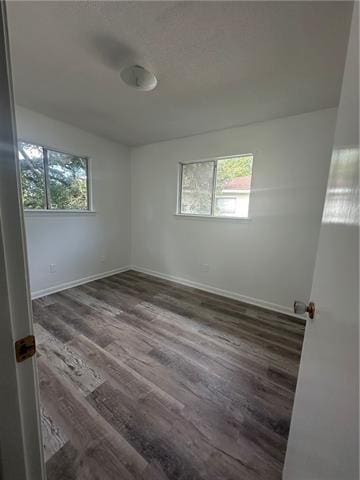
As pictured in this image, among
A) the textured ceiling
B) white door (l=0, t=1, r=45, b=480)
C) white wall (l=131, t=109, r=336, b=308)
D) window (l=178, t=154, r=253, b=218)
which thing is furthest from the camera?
window (l=178, t=154, r=253, b=218)

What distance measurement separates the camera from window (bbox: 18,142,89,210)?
2.58 m

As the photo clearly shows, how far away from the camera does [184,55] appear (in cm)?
148

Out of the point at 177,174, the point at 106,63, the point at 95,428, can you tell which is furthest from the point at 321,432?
the point at 177,174

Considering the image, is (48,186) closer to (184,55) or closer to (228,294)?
(184,55)

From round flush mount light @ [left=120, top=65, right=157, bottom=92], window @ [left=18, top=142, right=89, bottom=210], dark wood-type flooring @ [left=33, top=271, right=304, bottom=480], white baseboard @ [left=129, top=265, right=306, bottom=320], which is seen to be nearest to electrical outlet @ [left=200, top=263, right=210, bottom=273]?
white baseboard @ [left=129, top=265, right=306, bottom=320]

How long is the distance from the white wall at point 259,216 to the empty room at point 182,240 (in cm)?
2

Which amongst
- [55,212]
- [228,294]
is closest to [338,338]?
[228,294]

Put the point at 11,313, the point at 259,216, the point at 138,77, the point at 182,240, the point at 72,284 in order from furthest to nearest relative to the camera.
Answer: the point at 182,240, the point at 72,284, the point at 259,216, the point at 138,77, the point at 11,313

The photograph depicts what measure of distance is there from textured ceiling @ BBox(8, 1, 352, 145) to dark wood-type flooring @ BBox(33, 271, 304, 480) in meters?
2.42

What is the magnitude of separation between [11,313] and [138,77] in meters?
1.91

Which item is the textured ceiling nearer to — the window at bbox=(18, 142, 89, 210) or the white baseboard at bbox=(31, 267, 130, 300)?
the window at bbox=(18, 142, 89, 210)

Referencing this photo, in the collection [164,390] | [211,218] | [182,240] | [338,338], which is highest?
[211,218]

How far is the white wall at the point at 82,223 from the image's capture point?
267cm

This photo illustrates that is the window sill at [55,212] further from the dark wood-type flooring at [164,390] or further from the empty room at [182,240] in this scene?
the dark wood-type flooring at [164,390]
